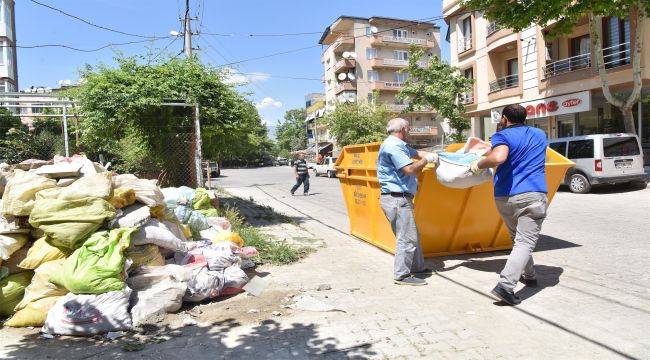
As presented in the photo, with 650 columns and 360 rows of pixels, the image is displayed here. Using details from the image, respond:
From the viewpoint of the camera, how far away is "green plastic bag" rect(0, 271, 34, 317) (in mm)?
4496

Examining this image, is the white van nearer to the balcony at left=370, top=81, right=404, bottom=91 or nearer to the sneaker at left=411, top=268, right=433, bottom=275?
the sneaker at left=411, top=268, right=433, bottom=275

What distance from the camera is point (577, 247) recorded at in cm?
674

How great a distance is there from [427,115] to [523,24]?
43.6 meters

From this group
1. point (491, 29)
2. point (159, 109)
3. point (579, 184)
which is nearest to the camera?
point (159, 109)

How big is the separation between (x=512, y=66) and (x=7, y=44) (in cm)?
3455

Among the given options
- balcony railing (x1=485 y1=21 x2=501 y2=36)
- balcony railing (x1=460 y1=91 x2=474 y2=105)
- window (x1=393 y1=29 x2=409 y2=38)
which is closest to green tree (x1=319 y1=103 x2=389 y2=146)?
balcony railing (x1=460 y1=91 x2=474 y2=105)

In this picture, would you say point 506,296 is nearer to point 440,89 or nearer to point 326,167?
point 440,89

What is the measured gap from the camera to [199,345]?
377cm

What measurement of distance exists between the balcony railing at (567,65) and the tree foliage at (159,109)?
15.5m

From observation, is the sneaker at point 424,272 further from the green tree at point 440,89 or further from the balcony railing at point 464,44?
the balcony railing at point 464,44

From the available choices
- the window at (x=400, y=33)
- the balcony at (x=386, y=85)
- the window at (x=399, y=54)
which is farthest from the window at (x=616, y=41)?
the window at (x=400, y=33)

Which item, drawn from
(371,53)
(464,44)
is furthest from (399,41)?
(464,44)

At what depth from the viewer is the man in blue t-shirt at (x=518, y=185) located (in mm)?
4305

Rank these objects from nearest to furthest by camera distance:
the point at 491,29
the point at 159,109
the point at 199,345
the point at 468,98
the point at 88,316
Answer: the point at 199,345, the point at 88,316, the point at 159,109, the point at 491,29, the point at 468,98
